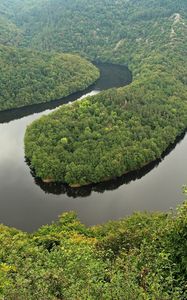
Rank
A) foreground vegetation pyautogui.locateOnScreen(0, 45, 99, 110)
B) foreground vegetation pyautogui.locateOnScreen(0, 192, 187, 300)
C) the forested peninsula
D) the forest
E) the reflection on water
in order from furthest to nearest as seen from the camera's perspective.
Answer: foreground vegetation pyautogui.locateOnScreen(0, 45, 99, 110) → the forested peninsula → the reflection on water → the forest → foreground vegetation pyautogui.locateOnScreen(0, 192, 187, 300)

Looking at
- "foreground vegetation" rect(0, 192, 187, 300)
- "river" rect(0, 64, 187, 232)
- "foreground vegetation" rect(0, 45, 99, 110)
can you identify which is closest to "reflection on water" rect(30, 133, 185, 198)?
"river" rect(0, 64, 187, 232)

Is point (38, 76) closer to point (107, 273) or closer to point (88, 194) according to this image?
point (88, 194)

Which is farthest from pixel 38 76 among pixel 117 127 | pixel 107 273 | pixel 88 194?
pixel 107 273

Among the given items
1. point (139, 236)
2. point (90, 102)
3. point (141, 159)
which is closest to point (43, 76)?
point (90, 102)

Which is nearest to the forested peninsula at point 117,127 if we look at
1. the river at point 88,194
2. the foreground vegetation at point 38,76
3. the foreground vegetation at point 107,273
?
the river at point 88,194

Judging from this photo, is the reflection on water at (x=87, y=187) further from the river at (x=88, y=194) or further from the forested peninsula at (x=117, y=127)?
the forested peninsula at (x=117, y=127)

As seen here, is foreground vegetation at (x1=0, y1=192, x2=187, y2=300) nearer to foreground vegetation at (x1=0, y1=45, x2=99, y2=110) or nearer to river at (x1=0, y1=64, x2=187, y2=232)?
river at (x1=0, y1=64, x2=187, y2=232)
